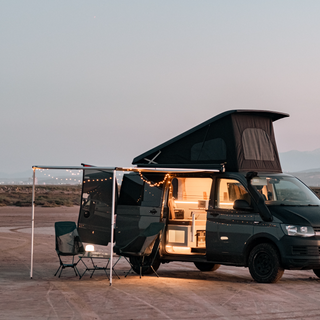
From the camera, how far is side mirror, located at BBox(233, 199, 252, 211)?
1077 centimetres

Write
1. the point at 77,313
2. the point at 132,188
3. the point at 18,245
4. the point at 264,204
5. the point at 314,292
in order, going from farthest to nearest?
the point at 18,245
the point at 132,188
the point at 264,204
the point at 314,292
the point at 77,313

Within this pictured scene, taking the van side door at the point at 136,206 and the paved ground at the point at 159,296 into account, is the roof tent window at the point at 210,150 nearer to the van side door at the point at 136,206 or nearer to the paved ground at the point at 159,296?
the van side door at the point at 136,206

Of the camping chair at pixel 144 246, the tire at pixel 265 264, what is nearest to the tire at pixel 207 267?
the camping chair at pixel 144 246

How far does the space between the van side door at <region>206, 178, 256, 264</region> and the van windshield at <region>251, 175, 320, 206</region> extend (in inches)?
13.4

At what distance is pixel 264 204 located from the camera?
10.7 m

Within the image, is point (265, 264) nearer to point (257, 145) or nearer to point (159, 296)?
point (159, 296)

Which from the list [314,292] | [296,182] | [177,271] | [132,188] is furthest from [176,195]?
[314,292]

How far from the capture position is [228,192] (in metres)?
11.5

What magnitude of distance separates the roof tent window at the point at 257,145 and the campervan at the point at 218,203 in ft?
0.07

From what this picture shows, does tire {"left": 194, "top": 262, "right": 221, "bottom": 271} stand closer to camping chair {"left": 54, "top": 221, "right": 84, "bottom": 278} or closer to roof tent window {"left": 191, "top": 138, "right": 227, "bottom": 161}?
roof tent window {"left": 191, "top": 138, "right": 227, "bottom": 161}

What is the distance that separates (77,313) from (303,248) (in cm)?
438

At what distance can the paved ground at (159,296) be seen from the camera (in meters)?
7.90

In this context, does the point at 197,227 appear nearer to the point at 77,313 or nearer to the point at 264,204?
the point at 264,204

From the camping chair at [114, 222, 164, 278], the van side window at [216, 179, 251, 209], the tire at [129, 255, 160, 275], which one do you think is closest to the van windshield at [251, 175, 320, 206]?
the van side window at [216, 179, 251, 209]
